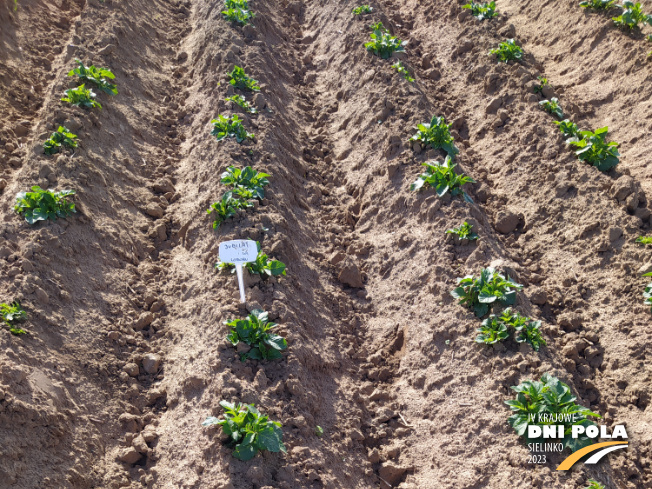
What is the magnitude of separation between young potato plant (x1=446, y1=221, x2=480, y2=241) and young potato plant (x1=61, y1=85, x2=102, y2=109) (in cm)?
463

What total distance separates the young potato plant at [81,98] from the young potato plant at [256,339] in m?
3.83

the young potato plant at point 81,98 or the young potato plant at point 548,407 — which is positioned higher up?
the young potato plant at point 81,98

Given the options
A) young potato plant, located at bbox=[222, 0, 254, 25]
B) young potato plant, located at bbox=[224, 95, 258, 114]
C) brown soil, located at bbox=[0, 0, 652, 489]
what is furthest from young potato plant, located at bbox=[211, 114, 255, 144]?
young potato plant, located at bbox=[222, 0, 254, 25]

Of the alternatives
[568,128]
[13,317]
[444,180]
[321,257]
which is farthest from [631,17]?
[13,317]

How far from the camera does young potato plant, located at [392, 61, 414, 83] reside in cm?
731

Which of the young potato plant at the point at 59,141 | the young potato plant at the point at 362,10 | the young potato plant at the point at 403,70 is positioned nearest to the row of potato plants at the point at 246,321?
the young potato plant at the point at 59,141

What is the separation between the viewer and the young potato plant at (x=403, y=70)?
7.31 m

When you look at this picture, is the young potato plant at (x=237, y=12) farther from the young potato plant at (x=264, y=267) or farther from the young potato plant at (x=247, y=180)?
the young potato plant at (x=264, y=267)

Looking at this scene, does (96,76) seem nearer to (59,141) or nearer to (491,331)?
(59,141)

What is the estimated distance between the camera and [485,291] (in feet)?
15.1

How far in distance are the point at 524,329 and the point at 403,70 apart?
14.6 feet

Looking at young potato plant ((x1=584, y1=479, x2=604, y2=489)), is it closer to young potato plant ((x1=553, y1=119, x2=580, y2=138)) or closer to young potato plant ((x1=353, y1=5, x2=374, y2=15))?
young potato plant ((x1=553, y1=119, x2=580, y2=138))

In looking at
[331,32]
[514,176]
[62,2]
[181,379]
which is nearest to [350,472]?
[181,379]

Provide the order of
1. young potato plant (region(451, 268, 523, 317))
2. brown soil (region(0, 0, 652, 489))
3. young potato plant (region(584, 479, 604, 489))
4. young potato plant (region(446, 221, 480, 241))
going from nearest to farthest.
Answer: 1. young potato plant (region(584, 479, 604, 489))
2. brown soil (region(0, 0, 652, 489))
3. young potato plant (region(451, 268, 523, 317))
4. young potato plant (region(446, 221, 480, 241))
